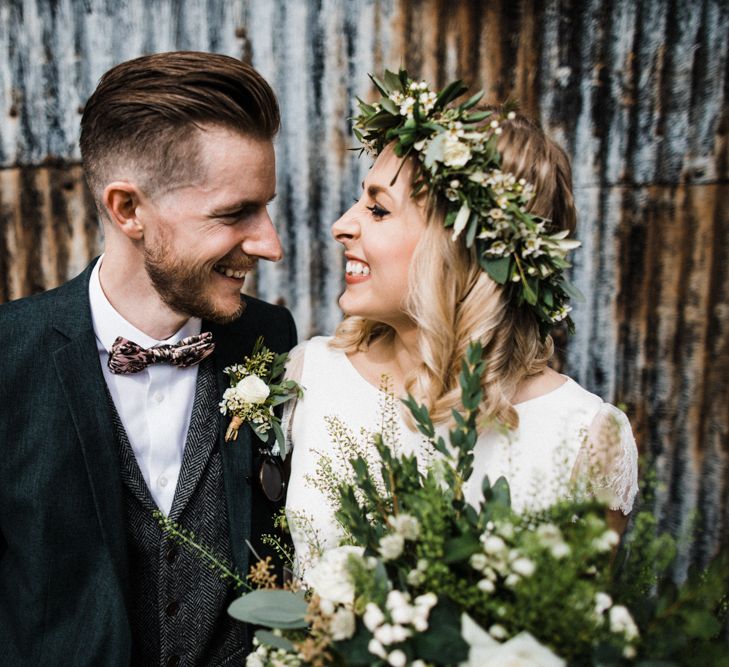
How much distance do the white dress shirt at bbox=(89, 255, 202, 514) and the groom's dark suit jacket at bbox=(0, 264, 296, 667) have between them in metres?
0.12

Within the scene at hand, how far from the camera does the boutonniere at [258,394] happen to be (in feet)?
6.82

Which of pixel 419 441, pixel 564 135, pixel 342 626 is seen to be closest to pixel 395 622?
pixel 342 626

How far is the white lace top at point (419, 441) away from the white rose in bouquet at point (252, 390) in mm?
178

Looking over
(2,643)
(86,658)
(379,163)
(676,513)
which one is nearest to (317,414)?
(379,163)

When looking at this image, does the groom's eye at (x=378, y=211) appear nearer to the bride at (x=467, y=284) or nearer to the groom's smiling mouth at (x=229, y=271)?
the bride at (x=467, y=284)

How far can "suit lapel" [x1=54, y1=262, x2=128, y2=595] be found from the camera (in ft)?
6.16

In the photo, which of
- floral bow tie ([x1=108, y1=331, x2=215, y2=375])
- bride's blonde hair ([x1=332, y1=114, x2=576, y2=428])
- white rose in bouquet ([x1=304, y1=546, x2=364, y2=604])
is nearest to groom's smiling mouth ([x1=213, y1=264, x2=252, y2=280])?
floral bow tie ([x1=108, y1=331, x2=215, y2=375])

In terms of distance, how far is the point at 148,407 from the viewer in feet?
6.92

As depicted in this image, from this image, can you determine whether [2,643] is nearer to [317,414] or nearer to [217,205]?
[317,414]

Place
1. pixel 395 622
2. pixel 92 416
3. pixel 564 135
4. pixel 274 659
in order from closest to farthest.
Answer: pixel 395 622 → pixel 274 659 → pixel 92 416 → pixel 564 135

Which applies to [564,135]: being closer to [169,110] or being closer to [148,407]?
[169,110]

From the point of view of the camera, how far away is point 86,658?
6.12 feet

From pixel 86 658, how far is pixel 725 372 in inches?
102

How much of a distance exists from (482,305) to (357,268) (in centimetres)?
41
